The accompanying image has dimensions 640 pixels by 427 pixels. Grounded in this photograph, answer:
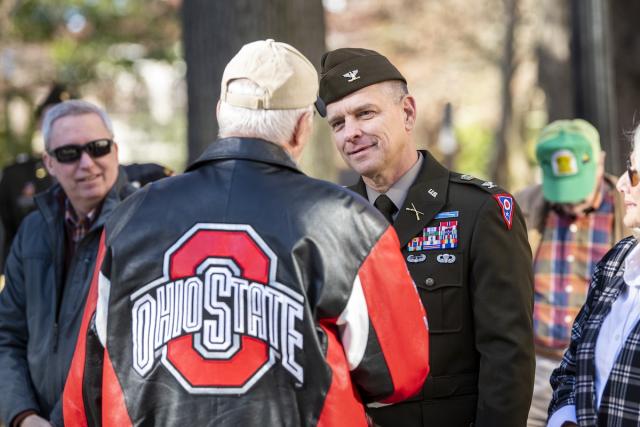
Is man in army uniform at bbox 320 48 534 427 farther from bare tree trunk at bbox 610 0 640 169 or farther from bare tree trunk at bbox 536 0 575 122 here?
bare tree trunk at bbox 536 0 575 122

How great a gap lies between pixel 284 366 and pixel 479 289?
0.97 m

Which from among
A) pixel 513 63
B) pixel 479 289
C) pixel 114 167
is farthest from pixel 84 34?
pixel 479 289

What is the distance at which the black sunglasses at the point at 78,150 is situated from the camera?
4215 mm

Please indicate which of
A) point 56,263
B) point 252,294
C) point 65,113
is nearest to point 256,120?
point 252,294

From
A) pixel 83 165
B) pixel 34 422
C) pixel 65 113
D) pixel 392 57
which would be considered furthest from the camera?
pixel 392 57

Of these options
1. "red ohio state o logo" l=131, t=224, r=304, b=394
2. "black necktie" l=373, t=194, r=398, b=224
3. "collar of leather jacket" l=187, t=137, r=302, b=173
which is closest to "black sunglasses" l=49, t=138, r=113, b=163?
"black necktie" l=373, t=194, r=398, b=224

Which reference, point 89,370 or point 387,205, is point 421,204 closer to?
point 387,205

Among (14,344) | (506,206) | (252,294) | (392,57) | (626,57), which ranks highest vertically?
(392,57)

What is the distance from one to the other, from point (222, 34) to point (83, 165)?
2216 millimetres

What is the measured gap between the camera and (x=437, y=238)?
3354 millimetres

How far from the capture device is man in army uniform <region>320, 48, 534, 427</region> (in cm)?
319

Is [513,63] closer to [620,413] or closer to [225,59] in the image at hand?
[225,59]

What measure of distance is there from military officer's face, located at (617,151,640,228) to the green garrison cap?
85 centimetres

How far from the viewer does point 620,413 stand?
279 cm
